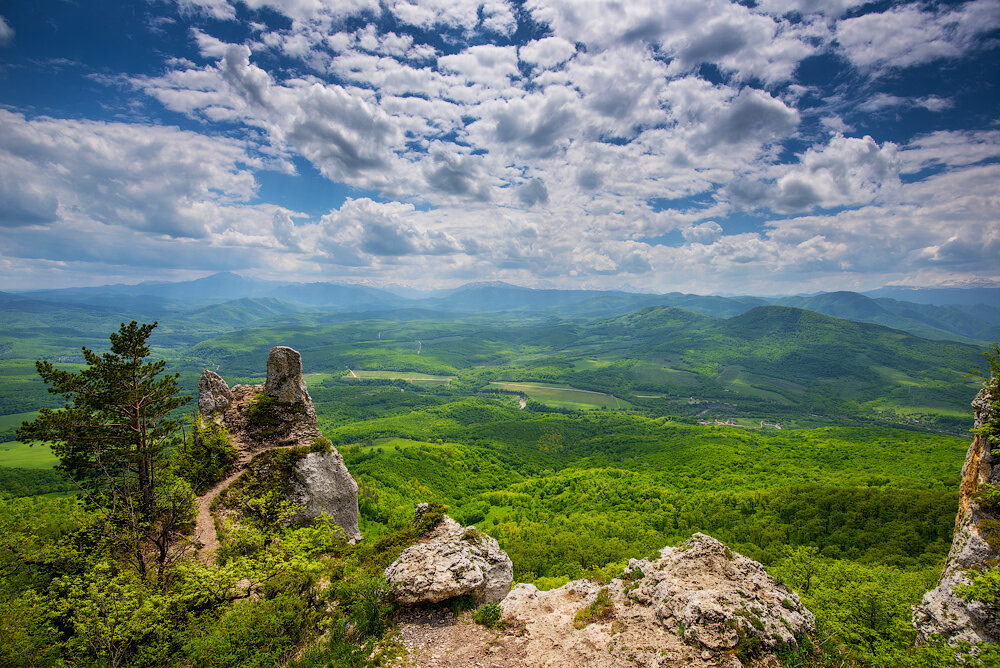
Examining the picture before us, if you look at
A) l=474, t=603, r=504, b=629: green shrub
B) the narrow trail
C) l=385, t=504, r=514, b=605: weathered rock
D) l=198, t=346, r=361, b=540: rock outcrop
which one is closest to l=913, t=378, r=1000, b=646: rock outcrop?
l=474, t=603, r=504, b=629: green shrub

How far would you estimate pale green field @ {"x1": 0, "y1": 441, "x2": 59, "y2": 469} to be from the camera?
365 ft

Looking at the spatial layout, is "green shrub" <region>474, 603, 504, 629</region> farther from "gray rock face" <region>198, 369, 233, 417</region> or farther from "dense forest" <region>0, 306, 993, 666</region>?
"gray rock face" <region>198, 369, 233, 417</region>

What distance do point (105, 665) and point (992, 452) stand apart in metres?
40.9

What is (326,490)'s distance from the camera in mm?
31812

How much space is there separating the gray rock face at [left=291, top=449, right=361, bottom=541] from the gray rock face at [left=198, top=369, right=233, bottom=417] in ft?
43.5

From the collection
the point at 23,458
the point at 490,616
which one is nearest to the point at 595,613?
the point at 490,616

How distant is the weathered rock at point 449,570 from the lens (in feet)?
63.4

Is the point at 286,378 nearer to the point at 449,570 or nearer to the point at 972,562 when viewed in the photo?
the point at 449,570

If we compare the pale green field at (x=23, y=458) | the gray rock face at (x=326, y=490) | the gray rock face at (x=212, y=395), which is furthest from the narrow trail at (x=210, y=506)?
the pale green field at (x=23, y=458)

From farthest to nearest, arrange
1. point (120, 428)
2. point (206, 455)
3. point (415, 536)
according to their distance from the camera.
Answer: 1. point (206, 455)
2. point (415, 536)
3. point (120, 428)

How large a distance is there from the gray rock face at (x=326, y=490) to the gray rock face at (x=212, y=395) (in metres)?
13.3

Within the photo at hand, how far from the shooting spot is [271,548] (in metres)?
18.6

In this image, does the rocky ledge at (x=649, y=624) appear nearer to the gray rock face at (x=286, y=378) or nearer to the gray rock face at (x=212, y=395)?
the gray rock face at (x=286, y=378)

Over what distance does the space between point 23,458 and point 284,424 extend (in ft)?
524
